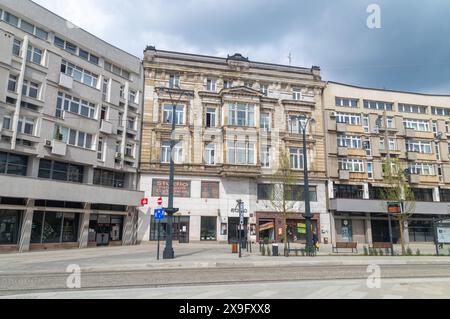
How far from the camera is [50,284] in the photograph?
416 inches

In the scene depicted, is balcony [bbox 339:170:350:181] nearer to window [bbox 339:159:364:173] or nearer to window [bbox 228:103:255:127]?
window [bbox 339:159:364:173]

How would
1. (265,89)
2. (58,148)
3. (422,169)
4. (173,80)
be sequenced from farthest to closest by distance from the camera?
(422,169) → (265,89) → (173,80) → (58,148)

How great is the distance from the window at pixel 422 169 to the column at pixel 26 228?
139 ft

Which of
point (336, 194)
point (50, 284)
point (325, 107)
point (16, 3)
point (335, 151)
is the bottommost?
point (50, 284)

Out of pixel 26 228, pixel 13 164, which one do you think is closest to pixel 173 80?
pixel 13 164

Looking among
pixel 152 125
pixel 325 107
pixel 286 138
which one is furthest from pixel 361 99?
pixel 152 125

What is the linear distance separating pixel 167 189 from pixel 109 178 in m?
6.00

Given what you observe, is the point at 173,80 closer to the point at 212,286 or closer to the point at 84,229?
the point at 84,229

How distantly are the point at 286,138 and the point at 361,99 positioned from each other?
40.5ft

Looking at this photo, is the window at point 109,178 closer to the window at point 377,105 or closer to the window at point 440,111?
the window at point 377,105

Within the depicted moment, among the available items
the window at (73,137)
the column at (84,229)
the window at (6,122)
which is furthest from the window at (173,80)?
the window at (6,122)

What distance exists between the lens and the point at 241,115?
3628 cm

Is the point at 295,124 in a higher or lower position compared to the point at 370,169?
higher
